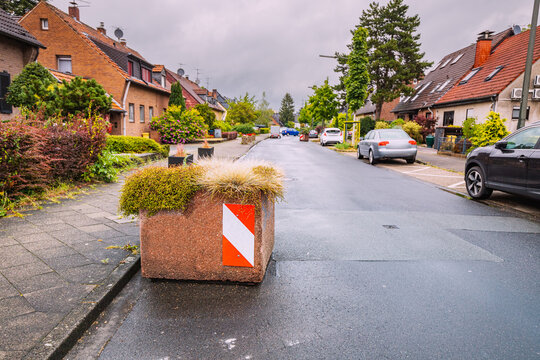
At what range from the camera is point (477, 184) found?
27.8ft

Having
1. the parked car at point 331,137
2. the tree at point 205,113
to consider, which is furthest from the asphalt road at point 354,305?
the tree at point 205,113

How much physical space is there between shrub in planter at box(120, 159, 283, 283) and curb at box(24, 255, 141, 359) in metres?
0.27

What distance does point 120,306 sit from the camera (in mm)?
3223

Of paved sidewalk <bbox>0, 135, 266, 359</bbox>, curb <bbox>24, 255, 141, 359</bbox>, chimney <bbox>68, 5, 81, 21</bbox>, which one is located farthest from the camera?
chimney <bbox>68, 5, 81, 21</bbox>

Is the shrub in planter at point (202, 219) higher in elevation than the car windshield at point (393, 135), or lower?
lower

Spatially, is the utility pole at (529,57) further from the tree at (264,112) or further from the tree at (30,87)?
the tree at (264,112)

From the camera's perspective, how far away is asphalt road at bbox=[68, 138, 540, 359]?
8.57ft

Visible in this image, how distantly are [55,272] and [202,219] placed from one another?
63.6 inches

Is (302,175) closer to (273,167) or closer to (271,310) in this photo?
(273,167)

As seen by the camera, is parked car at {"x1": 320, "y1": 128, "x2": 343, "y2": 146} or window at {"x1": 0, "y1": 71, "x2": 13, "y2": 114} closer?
window at {"x1": 0, "y1": 71, "x2": 13, "y2": 114}

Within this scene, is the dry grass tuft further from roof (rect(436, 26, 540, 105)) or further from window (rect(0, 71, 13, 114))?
roof (rect(436, 26, 540, 105))

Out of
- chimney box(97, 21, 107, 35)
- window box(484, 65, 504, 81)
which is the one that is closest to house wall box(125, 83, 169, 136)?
chimney box(97, 21, 107, 35)

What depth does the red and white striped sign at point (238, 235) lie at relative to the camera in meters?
3.48

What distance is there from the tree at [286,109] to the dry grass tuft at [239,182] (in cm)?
14393
